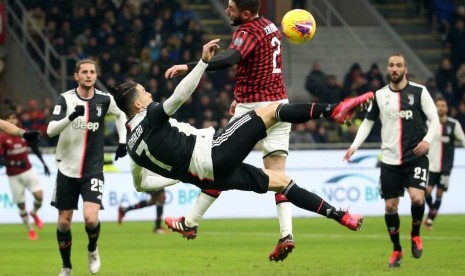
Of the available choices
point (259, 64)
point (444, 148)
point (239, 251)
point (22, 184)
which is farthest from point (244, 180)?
point (444, 148)

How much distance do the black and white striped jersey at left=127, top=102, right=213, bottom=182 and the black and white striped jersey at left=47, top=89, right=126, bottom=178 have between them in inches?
116

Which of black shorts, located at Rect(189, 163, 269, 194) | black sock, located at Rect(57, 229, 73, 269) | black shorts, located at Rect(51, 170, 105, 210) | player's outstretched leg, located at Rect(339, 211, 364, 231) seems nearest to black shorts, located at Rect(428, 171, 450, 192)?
black shorts, located at Rect(51, 170, 105, 210)

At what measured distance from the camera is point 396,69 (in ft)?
51.2

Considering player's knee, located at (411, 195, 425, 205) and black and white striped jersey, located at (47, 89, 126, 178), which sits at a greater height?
black and white striped jersey, located at (47, 89, 126, 178)

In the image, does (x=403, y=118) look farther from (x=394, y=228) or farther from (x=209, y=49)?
(x=209, y=49)

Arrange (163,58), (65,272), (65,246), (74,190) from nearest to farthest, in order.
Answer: (65,272) < (65,246) < (74,190) < (163,58)

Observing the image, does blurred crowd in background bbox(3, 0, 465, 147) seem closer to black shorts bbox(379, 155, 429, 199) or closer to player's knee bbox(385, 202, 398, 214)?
black shorts bbox(379, 155, 429, 199)

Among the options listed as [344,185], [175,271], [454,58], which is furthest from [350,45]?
[175,271]

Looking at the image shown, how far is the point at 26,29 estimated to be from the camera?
29969 mm

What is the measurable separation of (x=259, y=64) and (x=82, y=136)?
326cm

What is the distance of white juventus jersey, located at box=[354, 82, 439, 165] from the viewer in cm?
1562

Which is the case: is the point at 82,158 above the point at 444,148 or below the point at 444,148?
above

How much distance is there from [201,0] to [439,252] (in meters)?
19.1

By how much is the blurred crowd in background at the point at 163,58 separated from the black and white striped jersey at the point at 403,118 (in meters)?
11.8
